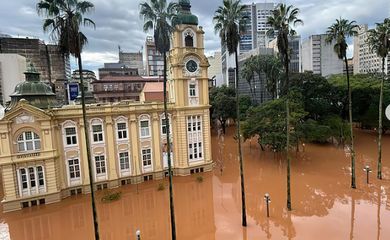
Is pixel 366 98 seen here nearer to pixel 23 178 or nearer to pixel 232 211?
pixel 232 211

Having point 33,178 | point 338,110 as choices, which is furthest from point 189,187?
point 338,110

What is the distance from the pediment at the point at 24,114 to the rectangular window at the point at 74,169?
4161 mm

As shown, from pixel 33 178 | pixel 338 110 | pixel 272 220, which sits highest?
pixel 338 110

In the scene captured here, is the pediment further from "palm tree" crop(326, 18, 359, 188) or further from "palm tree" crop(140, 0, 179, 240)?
"palm tree" crop(326, 18, 359, 188)

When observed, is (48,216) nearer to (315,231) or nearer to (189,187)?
(189,187)

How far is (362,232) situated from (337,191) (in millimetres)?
6306

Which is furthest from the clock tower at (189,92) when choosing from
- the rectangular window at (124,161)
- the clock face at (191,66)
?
the rectangular window at (124,161)

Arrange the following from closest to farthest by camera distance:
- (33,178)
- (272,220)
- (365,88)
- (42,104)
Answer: (272,220), (33,178), (42,104), (365,88)

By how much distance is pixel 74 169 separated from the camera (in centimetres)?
2097

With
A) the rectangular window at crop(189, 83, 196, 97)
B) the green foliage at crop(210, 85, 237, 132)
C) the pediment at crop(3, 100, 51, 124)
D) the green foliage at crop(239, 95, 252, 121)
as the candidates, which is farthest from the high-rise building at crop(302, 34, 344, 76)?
the pediment at crop(3, 100, 51, 124)

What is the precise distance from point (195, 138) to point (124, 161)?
23.7 ft

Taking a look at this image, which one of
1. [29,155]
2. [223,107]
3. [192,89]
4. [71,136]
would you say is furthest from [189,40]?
[223,107]

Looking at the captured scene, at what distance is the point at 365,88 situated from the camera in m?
38.5

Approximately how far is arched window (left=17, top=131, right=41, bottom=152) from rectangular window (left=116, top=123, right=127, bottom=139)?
6.14 meters
